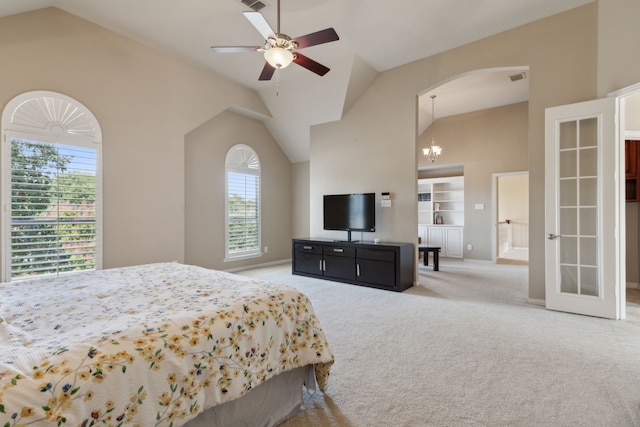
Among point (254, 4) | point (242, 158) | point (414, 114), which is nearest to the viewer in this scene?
point (254, 4)

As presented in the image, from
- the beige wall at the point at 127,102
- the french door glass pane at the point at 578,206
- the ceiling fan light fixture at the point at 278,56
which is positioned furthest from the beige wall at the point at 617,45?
the beige wall at the point at 127,102

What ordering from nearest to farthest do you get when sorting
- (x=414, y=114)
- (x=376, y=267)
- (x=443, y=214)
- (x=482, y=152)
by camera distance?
1. (x=376, y=267)
2. (x=414, y=114)
3. (x=482, y=152)
4. (x=443, y=214)

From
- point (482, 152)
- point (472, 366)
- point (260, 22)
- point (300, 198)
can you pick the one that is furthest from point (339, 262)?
point (482, 152)

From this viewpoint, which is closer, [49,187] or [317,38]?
[317,38]

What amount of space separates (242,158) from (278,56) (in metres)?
3.82

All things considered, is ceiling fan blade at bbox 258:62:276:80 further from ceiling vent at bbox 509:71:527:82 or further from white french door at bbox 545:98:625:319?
ceiling vent at bbox 509:71:527:82

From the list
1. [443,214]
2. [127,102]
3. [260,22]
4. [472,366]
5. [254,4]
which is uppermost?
[254,4]

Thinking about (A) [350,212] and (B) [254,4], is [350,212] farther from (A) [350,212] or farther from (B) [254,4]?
(B) [254,4]

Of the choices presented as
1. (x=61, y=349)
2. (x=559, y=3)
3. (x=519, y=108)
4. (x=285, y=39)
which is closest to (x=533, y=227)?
(x=559, y=3)

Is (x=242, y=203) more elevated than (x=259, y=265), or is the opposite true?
(x=242, y=203)

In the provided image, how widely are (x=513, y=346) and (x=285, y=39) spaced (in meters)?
3.46

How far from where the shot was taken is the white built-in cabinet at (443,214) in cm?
772

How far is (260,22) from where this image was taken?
2.62 metres

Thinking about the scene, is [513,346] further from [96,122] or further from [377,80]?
[96,122]
